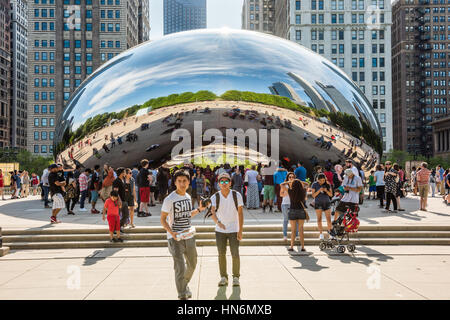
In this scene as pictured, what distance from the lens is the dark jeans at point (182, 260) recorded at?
4.98 meters

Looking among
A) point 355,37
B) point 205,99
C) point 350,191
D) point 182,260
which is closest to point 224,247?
point 182,260

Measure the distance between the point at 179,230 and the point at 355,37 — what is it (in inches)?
3468

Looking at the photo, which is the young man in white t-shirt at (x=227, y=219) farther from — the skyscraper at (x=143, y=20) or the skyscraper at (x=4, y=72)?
the skyscraper at (x=4, y=72)

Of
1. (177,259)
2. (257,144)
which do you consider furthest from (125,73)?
(177,259)

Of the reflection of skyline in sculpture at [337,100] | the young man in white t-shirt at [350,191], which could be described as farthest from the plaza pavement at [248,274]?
the reflection of skyline in sculpture at [337,100]

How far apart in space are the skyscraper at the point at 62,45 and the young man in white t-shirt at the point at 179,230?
90.1 meters

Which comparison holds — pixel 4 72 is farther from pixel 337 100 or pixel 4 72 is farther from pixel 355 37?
pixel 337 100

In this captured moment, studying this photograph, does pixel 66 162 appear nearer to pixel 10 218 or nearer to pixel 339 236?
pixel 10 218

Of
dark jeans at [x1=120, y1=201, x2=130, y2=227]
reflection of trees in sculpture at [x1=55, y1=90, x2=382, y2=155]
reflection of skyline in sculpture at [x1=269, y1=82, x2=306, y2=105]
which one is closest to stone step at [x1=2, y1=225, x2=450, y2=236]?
dark jeans at [x1=120, y1=201, x2=130, y2=227]

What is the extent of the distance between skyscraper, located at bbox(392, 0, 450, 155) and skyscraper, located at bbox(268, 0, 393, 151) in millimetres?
36845

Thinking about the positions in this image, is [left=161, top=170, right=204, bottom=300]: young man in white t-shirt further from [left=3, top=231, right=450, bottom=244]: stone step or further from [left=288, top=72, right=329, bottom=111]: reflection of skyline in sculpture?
[left=288, top=72, right=329, bottom=111]: reflection of skyline in sculpture

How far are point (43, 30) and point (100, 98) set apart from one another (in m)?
86.7

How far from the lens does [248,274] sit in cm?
649

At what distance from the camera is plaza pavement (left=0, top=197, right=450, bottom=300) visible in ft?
17.8
